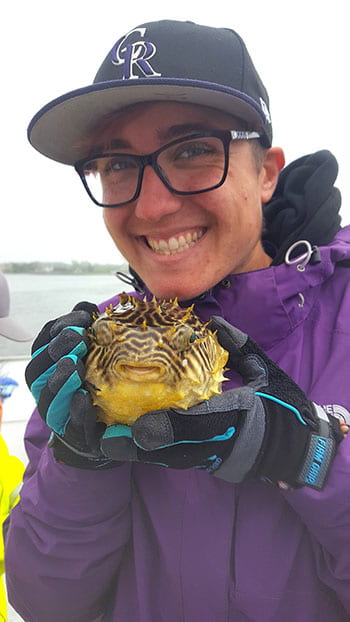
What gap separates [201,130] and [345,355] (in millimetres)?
821

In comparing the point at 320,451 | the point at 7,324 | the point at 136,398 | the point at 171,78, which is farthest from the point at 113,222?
the point at 7,324

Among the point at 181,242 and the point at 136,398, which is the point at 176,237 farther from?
the point at 136,398

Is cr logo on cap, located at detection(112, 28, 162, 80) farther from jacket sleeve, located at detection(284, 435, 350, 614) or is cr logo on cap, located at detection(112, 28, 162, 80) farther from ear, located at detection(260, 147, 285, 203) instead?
jacket sleeve, located at detection(284, 435, 350, 614)

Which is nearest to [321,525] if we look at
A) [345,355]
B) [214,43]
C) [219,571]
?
[219,571]

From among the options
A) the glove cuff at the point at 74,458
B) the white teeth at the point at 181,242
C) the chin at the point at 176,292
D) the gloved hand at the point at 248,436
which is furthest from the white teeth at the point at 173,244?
the glove cuff at the point at 74,458

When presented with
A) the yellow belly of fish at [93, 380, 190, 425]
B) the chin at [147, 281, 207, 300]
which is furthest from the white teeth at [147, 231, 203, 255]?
the yellow belly of fish at [93, 380, 190, 425]

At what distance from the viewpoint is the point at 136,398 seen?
36.9 inches

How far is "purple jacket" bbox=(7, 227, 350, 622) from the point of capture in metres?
1.09

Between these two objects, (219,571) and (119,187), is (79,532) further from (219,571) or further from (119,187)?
(119,187)

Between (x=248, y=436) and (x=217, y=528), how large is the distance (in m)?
0.32

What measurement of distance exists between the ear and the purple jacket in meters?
0.32

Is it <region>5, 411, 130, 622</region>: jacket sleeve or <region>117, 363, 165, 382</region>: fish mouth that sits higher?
<region>117, 363, 165, 382</region>: fish mouth

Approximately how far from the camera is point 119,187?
1.41 m

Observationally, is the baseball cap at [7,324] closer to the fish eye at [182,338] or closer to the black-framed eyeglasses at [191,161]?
the black-framed eyeglasses at [191,161]
